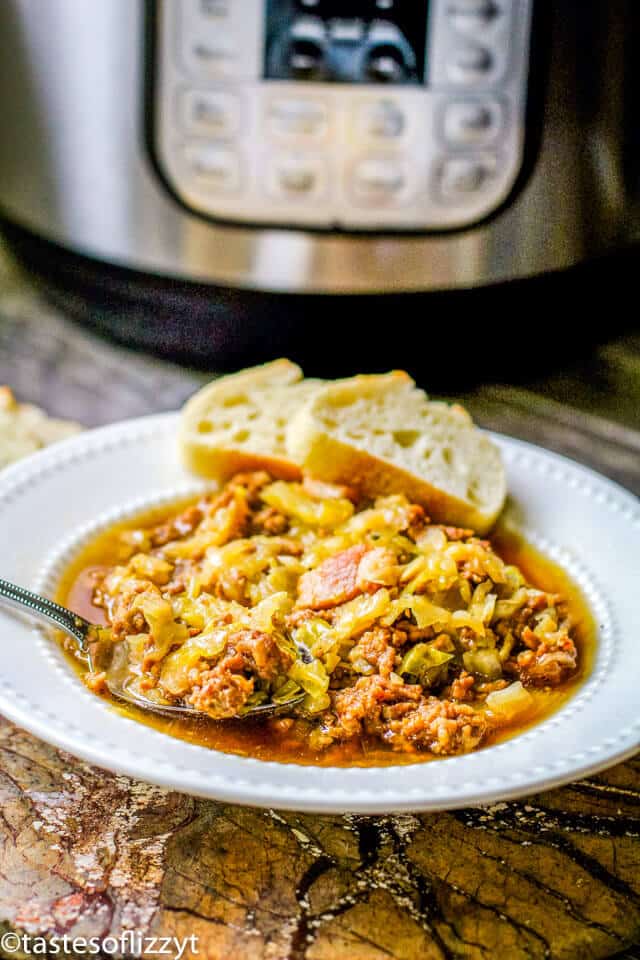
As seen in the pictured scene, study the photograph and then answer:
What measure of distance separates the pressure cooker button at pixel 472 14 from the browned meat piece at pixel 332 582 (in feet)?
2.96

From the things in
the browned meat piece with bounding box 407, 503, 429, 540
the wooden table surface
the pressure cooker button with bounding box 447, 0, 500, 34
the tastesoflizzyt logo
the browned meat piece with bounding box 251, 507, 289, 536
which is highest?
the pressure cooker button with bounding box 447, 0, 500, 34

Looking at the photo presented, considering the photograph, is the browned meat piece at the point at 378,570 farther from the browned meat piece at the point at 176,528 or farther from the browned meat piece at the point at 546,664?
the browned meat piece at the point at 176,528

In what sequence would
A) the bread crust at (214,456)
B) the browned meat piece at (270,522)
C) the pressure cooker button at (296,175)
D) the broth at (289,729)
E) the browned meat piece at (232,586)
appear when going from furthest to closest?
the pressure cooker button at (296,175)
the bread crust at (214,456)
the browned meat piece at (270,522)
the browned meat piece at (232,586)
the broth at (289,729)

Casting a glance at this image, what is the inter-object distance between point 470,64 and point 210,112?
428 millimetres

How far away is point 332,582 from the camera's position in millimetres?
1320

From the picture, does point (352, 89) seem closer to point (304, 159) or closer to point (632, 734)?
point (304, 159)

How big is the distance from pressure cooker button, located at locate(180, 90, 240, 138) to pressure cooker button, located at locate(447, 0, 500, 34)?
0.37 metres

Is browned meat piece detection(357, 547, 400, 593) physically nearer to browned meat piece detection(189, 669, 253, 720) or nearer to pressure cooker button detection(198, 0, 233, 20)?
browned meat piece detection(189, 669, 253, 720)

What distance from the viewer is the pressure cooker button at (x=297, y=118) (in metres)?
1.79

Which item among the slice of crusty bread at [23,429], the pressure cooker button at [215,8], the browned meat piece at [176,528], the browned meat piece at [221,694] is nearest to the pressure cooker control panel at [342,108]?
the pressure cooker button at [215,8]

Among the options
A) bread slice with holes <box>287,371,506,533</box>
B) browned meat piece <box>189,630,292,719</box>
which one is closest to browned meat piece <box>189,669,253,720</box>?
browned meat piece <box>189,630,292,719</box>

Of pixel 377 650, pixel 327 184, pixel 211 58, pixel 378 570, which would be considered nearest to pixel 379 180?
pixel 327 184

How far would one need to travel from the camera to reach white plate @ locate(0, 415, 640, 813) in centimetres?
98

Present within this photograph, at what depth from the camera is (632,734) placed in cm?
104
